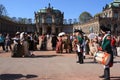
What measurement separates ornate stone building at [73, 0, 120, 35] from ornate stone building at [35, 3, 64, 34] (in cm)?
1358

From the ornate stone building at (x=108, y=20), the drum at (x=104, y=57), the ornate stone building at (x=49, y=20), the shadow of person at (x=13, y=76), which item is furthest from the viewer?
the ornate stone building at (x=49, y=20)

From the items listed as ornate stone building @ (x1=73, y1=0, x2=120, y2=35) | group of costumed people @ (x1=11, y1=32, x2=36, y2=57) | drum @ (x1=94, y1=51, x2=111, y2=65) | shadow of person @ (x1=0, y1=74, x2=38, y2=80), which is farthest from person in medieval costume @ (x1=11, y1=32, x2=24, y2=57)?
ornate stone building @ (x1=73, y1=0, x2=120, y2=35)

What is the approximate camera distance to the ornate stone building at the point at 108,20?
9076cm

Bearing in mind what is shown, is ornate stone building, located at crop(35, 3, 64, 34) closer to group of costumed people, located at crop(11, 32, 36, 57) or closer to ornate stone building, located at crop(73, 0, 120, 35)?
ornate stone building, located at crop(73, 0, 120, 35)

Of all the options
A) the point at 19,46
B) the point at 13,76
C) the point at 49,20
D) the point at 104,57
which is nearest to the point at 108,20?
the point at 49,20

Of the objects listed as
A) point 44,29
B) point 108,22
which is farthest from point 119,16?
point 44,29

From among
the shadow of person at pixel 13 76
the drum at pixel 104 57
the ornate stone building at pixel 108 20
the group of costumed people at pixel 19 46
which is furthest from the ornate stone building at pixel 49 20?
the drum at pixel 104 57

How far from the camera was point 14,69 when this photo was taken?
567 inches

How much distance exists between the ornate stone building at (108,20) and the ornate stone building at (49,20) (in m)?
13.6

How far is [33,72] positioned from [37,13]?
115 meters

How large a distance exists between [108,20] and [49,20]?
35.7m

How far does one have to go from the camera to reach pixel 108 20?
9331 cm

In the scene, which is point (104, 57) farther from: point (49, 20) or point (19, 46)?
point (49, 20)

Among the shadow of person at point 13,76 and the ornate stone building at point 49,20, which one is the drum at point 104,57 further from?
the ornate stone building at point 49,20
